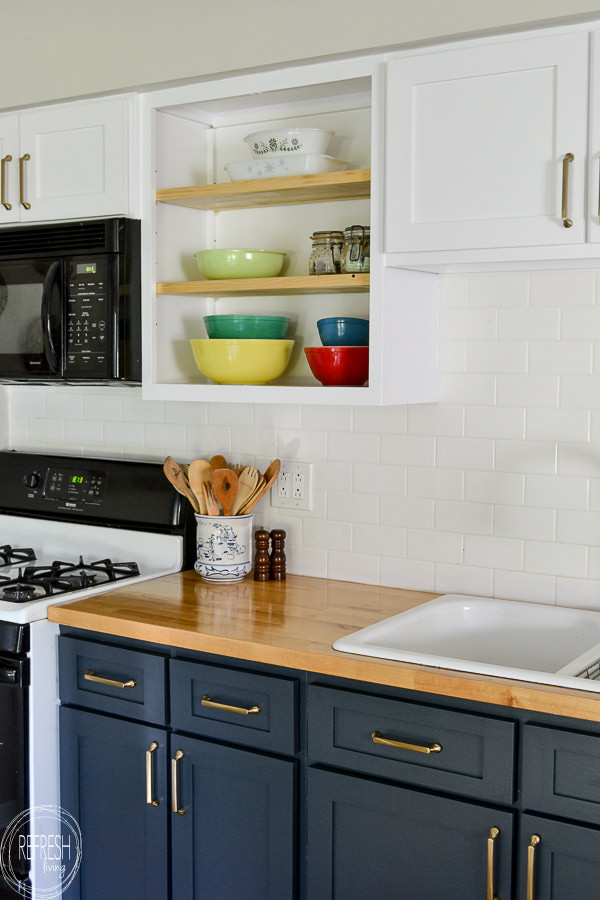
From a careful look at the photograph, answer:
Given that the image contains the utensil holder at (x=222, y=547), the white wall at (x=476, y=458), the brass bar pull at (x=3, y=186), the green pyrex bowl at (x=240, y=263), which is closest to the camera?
the white wall at (x=476, y=458)

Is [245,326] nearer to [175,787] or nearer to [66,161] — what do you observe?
[66,161]

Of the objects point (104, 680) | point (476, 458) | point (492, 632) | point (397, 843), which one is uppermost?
point (476, 458)

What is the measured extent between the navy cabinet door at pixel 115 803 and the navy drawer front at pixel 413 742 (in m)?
0.45

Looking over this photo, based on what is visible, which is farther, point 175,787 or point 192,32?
point 192,32

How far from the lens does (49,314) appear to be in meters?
2.77

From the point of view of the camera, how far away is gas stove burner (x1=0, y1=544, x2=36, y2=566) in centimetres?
301

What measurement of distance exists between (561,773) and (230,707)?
72 centimetres

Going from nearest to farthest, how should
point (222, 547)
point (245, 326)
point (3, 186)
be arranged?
point (245, 326)
point (222, 547)
point (3, 186)

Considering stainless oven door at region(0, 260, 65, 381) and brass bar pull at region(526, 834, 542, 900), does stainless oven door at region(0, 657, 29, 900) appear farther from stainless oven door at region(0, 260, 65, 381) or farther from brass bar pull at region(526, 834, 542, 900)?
brass bar pull at region(526, 834, 542, 900)

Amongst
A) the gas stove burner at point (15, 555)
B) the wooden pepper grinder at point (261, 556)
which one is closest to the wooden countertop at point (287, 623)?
the wooden pepper grinder at point (261, 556)

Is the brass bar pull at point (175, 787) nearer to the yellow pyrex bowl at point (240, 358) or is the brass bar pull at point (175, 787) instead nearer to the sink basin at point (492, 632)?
the sink basin at point (492, 632)

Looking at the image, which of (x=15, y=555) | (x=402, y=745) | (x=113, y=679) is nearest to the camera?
(x=402, y=745)

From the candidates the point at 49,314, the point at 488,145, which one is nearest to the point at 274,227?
the point at 49,314

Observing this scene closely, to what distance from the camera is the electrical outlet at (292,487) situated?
2.79 metres
